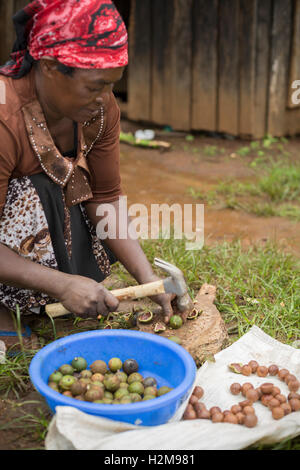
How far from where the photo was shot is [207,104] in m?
6.57

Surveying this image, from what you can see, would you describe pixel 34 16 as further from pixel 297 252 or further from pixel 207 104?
pixel 207 104

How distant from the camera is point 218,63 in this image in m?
6.38

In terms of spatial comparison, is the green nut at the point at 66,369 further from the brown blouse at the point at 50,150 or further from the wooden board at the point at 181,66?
the wooden board at the point at 181,66

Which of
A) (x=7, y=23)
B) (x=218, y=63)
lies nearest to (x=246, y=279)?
(x=218, y=63)

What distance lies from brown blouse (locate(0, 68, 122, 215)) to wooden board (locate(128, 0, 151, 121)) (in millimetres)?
4276

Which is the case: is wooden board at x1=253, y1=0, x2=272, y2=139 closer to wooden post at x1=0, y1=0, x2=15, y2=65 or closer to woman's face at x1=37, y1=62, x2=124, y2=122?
wooden post at x1=0, y1=0, x2=15, y2=65

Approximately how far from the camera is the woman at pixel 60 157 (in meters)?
2.14

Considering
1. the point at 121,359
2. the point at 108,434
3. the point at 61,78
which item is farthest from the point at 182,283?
the point at 61,78

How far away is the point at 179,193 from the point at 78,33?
3.10 metres

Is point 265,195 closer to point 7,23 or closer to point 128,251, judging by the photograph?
point 128,251

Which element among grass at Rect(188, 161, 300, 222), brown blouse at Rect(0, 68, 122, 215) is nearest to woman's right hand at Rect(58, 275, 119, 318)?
brown blouse at Rect(0, 68, 122, 215)

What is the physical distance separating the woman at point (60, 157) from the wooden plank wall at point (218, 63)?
12.7 feet

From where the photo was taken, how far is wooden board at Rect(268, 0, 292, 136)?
6.06 meters

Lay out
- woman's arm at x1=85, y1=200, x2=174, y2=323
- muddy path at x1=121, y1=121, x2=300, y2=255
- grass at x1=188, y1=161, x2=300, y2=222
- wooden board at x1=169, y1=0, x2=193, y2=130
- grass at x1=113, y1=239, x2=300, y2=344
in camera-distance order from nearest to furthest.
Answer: woman's arm at x1=85, y1=200, x2=174, y2=323
grass at x1=113, y1=239, x2=300, y2=344
muddy path at x1=121, y1=121, x2=300, y2=255
grass at x1=188, y1=161, x2=300, y2=222
wooden board at x1=169, y1=0, x2=193, y2=130
